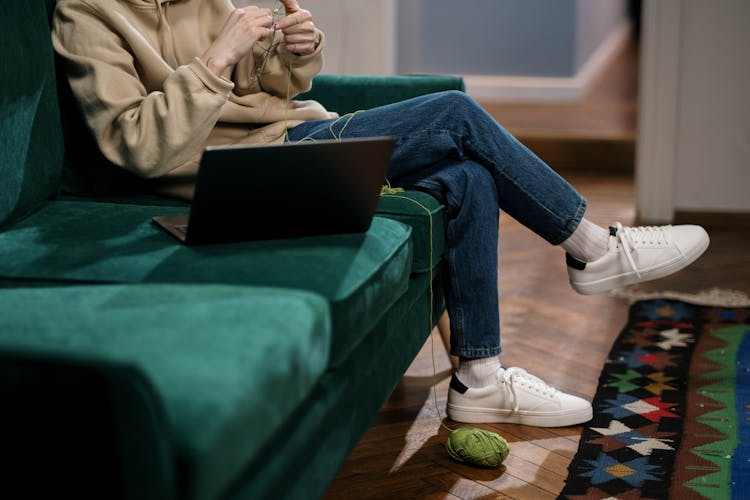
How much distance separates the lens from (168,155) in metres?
1.64

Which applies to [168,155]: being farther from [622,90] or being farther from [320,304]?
[622,90]

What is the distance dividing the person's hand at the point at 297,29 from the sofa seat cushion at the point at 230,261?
48 centimetres

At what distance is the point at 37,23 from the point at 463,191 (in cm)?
77

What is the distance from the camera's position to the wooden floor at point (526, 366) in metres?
1.66

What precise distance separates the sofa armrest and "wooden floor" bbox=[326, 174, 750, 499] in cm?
56

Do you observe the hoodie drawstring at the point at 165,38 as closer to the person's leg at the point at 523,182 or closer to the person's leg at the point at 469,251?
the person's leg at the point at 523,182

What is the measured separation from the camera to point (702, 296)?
8.54 ft

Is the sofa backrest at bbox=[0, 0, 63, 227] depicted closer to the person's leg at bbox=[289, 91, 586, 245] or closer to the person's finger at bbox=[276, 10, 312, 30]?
the person's finger at bbox=[276, 10, 312, 30]

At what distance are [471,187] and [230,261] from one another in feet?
1.96

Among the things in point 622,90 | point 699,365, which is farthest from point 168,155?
point 622,90

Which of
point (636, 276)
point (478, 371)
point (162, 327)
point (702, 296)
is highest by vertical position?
point (162, 327)

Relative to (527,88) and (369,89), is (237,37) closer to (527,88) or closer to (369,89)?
(369,89)

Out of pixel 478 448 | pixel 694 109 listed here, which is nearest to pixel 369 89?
pixel 478 448

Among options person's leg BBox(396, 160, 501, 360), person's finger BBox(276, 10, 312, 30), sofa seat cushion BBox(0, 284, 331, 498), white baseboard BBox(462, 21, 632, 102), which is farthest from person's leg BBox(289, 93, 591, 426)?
white baseboard BBox(462, 21, 632, 102)
